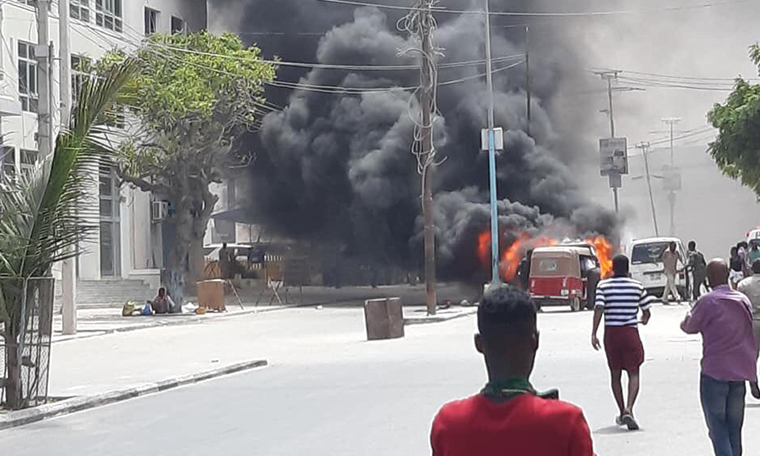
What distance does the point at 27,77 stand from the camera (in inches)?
1672

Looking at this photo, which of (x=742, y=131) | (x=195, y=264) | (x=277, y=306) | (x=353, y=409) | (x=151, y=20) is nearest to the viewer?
(x=353, y=409)

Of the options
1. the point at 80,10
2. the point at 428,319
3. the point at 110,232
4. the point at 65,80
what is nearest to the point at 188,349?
the point at 65,80

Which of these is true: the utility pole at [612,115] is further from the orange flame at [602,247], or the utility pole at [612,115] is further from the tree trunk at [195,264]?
the tree trunk at [195,264]

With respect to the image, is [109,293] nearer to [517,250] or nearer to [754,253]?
[517,250]

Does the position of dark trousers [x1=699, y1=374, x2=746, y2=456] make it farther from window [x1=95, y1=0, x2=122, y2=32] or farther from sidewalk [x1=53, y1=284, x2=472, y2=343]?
window [x1=95, y1=0, x2=122, y2=32]

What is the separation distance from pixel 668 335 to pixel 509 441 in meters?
20.3

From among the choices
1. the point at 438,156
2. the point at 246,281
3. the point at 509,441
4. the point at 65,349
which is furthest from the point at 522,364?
the point at 246,281

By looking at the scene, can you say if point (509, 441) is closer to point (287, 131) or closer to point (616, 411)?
point (616, 411)

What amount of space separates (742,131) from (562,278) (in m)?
6.46

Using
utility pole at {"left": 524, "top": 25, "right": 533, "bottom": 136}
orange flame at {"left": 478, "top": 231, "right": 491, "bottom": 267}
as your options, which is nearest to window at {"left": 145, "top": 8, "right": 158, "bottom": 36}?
utility pole at {"left": 524, "top": 25, "right": 533, "bottom": 136}

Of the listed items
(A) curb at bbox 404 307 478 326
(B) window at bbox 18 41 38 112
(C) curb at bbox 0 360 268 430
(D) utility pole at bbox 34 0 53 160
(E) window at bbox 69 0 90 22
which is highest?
(E) window at bbox 69 0 90 22

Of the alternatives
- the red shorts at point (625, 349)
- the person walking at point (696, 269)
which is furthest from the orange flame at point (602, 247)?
the red shorts at point (625, 349)

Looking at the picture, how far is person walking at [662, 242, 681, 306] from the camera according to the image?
3406 centimetres

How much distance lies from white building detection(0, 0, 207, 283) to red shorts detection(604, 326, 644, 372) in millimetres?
27105
